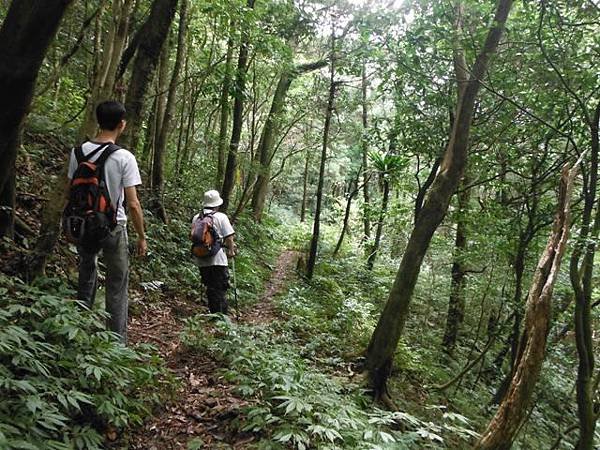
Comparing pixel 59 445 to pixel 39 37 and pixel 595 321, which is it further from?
pixel 595 321

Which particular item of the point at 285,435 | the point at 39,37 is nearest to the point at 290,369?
the point at 285,435

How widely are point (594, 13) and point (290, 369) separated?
Result: 5.88 metres

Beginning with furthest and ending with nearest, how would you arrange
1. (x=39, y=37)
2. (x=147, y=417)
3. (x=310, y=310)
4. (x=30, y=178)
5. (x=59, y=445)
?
(x=310, y=310)
(x=30, y=178)
(x=147, y=417)
(x=39, y=37)
(x=59, y=445)

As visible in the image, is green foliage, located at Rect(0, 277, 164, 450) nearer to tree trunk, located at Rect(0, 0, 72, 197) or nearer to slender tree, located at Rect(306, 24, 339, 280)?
tree trunk, located at Rect(0, 0, 72, 197)

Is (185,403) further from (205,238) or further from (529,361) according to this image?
(529,361)

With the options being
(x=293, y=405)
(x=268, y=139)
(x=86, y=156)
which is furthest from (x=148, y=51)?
(x=268, y=139)

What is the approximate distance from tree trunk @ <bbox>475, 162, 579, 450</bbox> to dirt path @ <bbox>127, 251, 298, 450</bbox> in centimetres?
240

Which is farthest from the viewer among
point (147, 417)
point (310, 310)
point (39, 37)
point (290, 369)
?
point (310, 310)

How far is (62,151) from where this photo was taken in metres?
7.85

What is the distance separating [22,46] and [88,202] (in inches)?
51.0

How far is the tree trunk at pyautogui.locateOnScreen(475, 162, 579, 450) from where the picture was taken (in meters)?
4.12

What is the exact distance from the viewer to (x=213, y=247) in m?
6.25

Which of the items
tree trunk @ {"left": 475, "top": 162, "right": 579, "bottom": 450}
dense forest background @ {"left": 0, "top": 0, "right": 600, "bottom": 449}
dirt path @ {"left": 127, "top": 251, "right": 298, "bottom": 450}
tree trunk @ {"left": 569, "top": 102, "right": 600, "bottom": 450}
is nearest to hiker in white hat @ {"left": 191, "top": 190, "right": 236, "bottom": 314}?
dense forest background @ {"left": 0, "top": 0, "right": 600, "bottom": 449}

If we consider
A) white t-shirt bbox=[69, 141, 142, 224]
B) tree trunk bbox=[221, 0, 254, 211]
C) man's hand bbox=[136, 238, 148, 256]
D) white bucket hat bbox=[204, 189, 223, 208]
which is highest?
tree trunk bbox=[221, 0, 254, 211]
